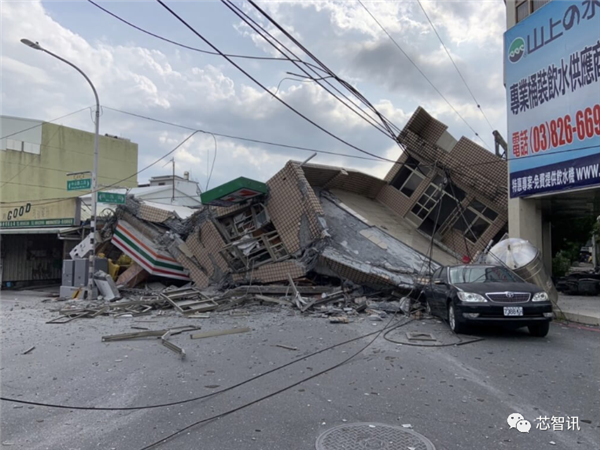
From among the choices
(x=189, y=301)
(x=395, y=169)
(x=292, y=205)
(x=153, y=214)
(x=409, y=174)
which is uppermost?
(x=395, y=169)

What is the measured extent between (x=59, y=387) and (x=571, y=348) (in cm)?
813

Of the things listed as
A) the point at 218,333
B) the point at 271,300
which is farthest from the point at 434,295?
the point at 271,300

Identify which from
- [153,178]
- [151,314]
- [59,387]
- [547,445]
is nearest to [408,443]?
[547,445]

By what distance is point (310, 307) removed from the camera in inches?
506

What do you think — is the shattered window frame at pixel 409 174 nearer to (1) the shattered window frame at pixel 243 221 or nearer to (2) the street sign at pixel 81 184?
(1) the shattered window frame at pixel 243 221

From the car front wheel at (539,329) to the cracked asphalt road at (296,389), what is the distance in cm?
14

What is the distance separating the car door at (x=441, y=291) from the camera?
31.9ft

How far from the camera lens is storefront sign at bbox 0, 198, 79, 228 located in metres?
22.3

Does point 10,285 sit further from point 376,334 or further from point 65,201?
point 376,334

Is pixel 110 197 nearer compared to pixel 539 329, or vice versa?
pixel 539 329

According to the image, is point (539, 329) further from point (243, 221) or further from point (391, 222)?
point (391, 222)

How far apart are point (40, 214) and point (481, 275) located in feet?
73.7

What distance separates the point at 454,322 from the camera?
351 inches

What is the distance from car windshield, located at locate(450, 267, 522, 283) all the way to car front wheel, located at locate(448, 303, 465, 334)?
2.60 ft
